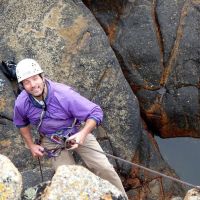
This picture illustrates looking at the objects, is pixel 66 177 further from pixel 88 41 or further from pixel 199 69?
pixel 199 69

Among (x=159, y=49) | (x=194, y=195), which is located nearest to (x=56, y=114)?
(x=194, y=195)

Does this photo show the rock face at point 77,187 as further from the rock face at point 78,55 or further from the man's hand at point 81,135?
the rock face at point 78,55

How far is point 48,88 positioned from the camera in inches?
280

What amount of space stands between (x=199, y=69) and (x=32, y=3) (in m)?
5.38

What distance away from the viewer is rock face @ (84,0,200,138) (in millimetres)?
13859

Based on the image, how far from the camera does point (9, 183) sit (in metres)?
5.96

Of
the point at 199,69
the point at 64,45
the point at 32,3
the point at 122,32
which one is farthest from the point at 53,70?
the point at 199,69

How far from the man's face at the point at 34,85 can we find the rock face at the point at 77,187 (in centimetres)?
137

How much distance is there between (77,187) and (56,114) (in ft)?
5.41

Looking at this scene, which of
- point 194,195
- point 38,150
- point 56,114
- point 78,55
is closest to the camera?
point 194,195

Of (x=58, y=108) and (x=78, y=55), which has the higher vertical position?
(x=78, y=55)

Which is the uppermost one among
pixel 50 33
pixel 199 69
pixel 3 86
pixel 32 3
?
pixel 32 3

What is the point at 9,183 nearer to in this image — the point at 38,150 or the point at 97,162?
the point at 38,150

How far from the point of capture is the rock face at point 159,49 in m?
13.9
